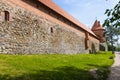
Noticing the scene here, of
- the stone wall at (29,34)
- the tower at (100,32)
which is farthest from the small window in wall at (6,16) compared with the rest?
the tower at (100,32)

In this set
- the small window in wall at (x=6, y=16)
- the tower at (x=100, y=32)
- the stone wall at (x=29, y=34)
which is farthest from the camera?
the tower at (x=100, y=32)

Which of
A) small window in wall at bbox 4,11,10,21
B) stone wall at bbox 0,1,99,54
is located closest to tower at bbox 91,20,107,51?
stone wall at bbox 0,1,99,54

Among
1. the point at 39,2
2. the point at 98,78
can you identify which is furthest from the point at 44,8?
the point at 98,78

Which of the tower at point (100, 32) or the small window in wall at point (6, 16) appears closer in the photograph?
the small window in wall at point (6, 16)

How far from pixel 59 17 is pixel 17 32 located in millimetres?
9417

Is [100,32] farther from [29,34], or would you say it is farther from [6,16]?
[6,16]

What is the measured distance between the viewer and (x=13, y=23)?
47.1ft

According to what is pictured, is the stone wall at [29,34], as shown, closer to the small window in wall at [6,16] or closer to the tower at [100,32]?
the small window in wall at [6,16]

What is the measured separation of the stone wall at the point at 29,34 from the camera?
1359 centimetres

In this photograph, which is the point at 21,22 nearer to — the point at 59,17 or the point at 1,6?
the point at 1,6

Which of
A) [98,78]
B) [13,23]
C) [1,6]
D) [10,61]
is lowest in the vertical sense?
[98,78]

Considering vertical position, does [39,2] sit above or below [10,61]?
above

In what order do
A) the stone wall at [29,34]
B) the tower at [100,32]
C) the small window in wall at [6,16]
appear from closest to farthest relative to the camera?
the stone wall at [29,34], the small window in wall at [6,16], the tower at [100,32]

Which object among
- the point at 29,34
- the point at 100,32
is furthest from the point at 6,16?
the point at 100,32
